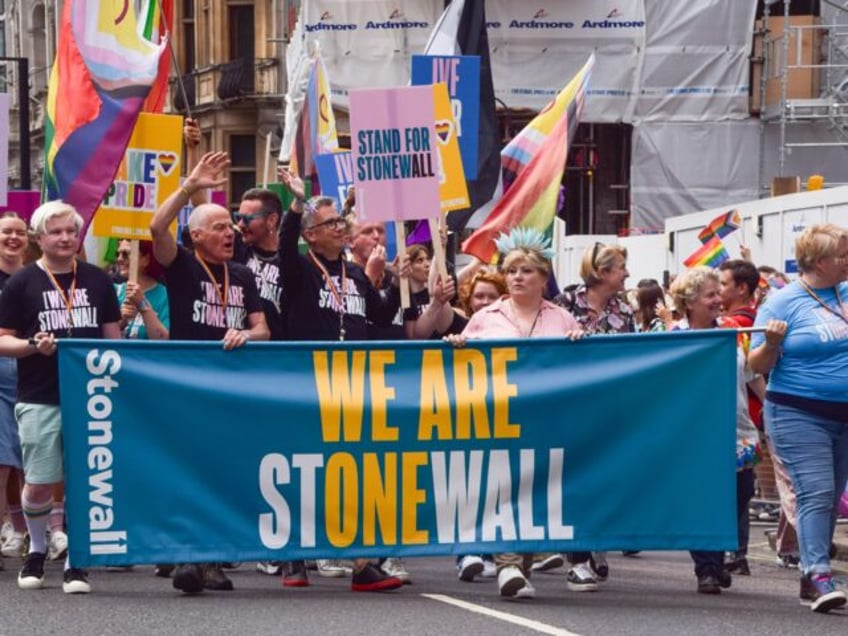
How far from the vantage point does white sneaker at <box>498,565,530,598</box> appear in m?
9.30

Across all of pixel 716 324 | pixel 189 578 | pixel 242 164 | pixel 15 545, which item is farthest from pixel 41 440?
pixel 242 164

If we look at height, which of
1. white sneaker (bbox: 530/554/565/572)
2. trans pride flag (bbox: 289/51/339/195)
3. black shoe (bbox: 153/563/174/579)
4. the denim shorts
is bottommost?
white sneaker (bbox: 530/554/565/572)

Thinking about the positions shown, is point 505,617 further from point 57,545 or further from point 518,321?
point 57,545

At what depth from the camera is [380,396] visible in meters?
9.42

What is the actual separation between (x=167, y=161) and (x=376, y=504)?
2993 millimetres

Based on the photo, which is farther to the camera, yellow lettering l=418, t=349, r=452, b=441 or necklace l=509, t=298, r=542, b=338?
necklace l=509, t=298, r=542, b=338

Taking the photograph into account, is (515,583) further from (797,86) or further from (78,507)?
(797,86)

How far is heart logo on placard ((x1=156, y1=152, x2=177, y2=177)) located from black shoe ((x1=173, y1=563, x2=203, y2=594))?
286cm

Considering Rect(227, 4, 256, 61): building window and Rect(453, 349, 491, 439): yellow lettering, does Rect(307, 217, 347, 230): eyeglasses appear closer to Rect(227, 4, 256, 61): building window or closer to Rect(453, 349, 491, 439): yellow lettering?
Rect(453, 349, 491, 439): yellow lettering

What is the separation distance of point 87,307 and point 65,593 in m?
1.31

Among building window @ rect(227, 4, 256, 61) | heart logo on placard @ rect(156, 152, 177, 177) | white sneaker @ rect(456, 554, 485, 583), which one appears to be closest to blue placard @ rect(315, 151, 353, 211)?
heart logo on placard @ rect(156, 152, 177, 177)

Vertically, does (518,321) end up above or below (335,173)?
below

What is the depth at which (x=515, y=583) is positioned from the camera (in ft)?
30.5

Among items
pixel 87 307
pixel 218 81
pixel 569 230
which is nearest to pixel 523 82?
pixel 569 230
